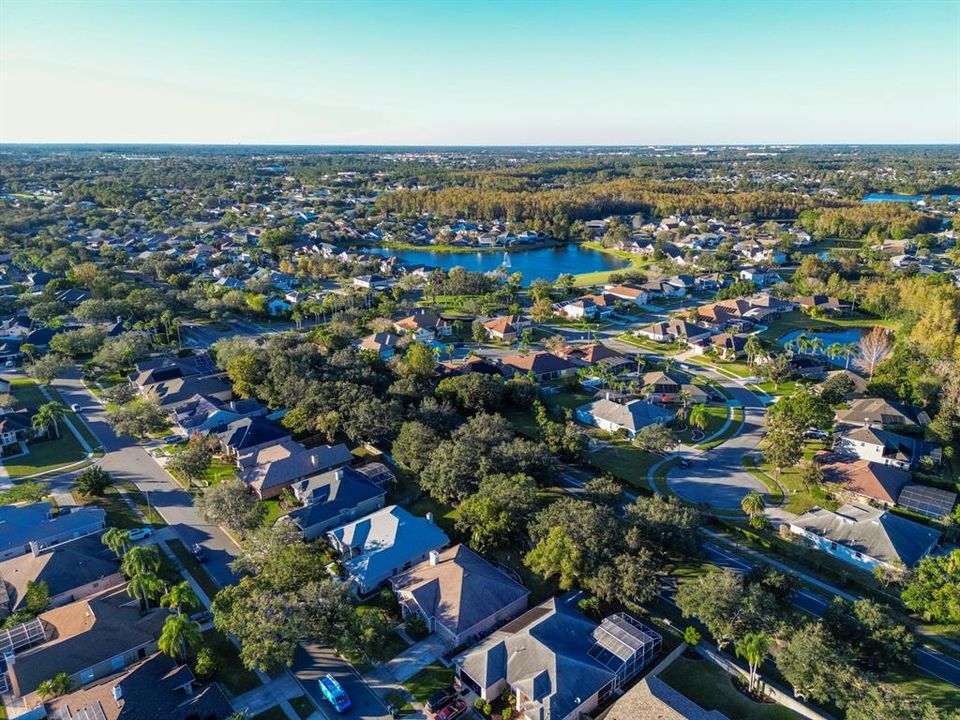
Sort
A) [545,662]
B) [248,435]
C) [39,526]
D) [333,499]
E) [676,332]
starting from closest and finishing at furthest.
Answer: [545,662] < [39,526] < [333,499] < [248,435] < [676,332]

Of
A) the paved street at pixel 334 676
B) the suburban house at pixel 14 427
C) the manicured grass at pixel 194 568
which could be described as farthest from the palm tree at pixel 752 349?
the suburban house at pixel 14 427

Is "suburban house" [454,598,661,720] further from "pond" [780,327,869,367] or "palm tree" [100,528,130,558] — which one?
"pond" [780,327,869,367]

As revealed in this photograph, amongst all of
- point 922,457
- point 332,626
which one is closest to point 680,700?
point 332,626

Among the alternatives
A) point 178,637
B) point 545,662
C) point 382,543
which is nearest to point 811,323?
point 382,543

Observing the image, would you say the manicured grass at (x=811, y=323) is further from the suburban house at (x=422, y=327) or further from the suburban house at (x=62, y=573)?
the suburban house at (x=62, y=573)

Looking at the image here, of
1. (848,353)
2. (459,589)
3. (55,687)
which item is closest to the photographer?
(55,687)

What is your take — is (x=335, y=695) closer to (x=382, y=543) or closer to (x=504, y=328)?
(x=382, y=543)

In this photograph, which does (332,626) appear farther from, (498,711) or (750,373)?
(750,373)
